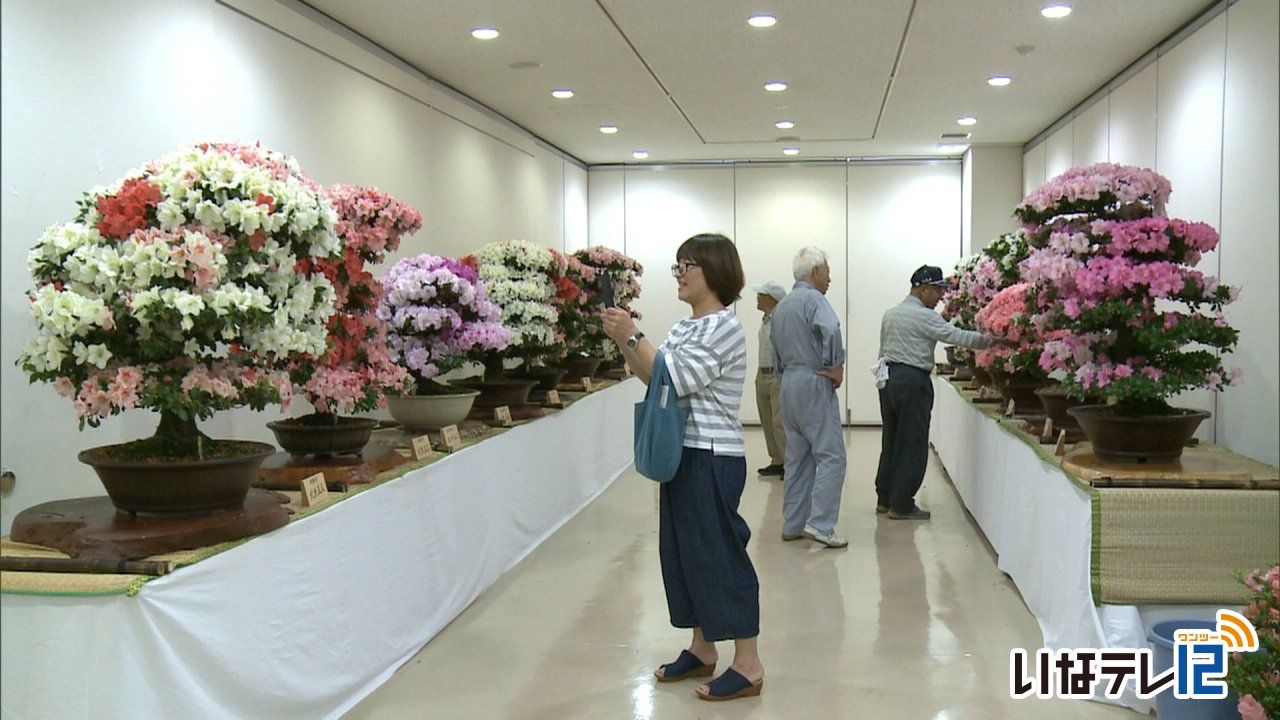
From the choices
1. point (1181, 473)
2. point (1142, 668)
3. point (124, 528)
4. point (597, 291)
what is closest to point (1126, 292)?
point (1181, 473)

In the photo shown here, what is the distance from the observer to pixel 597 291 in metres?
6.89

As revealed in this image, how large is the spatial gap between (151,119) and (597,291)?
3.69 m

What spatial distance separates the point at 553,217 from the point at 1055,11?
5.19 meters

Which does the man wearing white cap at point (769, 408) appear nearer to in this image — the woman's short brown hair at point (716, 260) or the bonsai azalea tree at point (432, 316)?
the bonsai azalea tree at point (432, 316)

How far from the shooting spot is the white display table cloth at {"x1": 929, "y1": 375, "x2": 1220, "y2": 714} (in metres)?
3.22

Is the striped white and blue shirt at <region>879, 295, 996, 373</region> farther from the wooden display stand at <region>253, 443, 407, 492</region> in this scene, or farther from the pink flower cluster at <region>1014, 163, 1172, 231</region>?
the wooden display stand at <region>253, 443, 407, 492</region>

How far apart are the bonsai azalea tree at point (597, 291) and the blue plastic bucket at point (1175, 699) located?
13.8ft

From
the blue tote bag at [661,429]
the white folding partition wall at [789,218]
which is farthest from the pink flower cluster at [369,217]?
the white folding partition wall at [789,218]

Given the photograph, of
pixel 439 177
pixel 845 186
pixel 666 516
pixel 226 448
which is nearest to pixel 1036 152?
pixel 845 186

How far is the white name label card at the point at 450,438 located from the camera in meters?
4.20

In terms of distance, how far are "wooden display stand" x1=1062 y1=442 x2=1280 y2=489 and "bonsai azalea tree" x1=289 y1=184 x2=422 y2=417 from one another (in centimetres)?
226

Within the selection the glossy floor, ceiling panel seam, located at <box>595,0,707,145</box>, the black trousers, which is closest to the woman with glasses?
the glossy floor

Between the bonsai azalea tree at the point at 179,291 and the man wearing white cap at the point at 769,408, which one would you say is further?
the man wearing white cap at the point at 769,408

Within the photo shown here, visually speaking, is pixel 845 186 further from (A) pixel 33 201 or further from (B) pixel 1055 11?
(A) pixel 33 201
